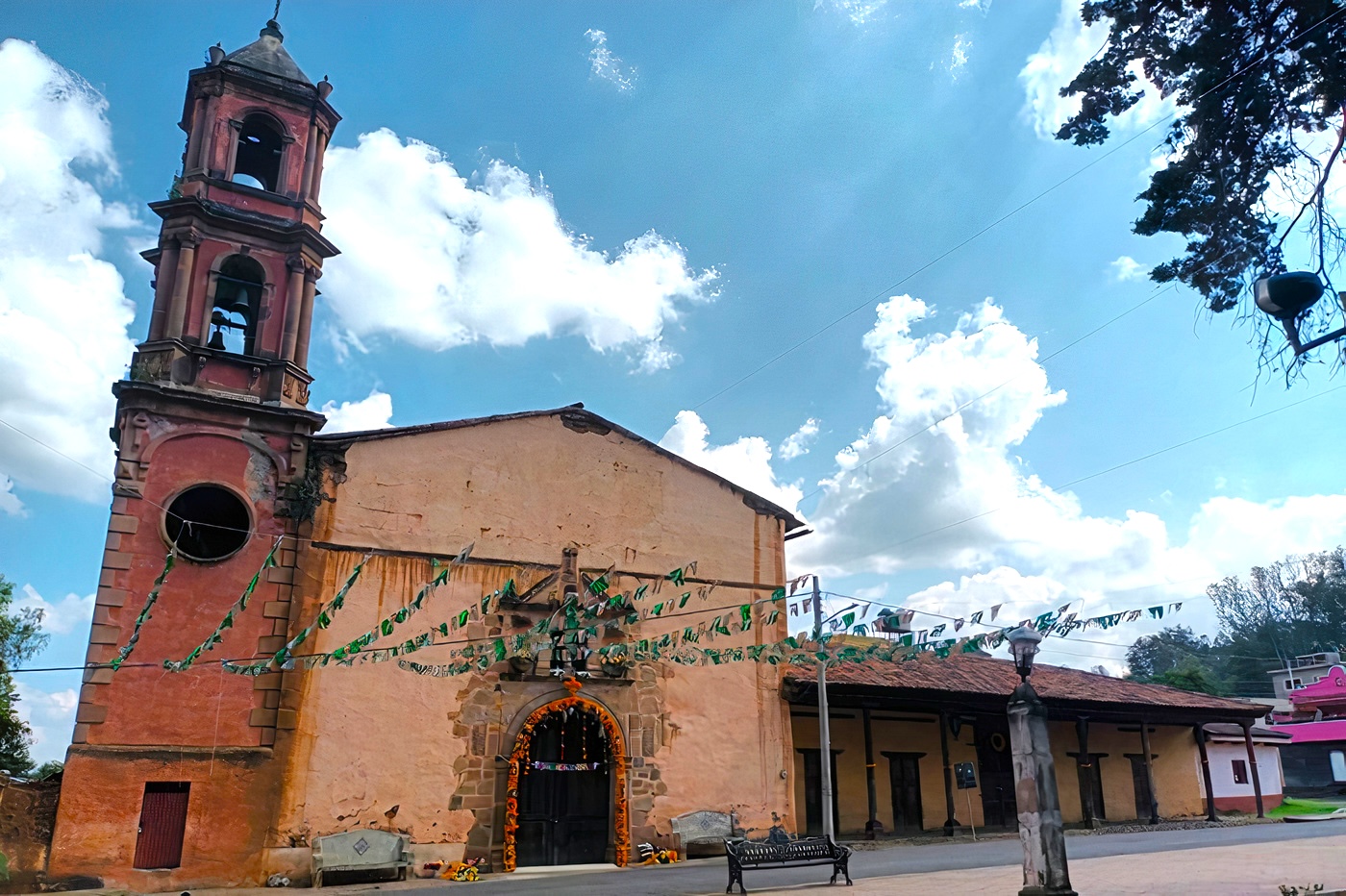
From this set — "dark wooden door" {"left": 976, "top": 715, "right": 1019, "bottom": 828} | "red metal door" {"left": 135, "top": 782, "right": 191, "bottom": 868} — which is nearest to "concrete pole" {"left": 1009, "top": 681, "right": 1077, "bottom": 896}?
"red metal door" {"left": 135, "top": 782, "right": 191, "bottom": 868}

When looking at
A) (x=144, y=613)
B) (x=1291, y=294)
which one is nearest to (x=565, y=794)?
(x=144, y=613)

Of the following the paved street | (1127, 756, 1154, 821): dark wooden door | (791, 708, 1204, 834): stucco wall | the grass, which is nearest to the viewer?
the paved street

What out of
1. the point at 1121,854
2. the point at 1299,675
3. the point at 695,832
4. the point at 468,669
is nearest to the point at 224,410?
the point at 468,669

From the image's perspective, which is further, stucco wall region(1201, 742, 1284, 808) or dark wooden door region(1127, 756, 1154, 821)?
stucco wall region(1201, 742, 1284, 808)

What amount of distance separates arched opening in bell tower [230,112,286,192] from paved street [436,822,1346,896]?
43.2ft

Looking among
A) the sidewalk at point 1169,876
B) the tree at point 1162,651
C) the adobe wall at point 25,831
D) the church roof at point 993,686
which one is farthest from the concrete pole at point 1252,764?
the tree at point 1162,651

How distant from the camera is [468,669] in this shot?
601 inches

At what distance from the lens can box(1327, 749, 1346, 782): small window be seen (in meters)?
34.0

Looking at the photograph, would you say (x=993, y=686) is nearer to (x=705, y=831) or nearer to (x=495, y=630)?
(x=705, y=831)

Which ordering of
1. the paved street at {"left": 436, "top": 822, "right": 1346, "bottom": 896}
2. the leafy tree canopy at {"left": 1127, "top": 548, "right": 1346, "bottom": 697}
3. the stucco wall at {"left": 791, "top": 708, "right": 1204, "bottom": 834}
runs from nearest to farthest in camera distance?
the paved street at {"left": 436, "top": 822, "right": 1346, "bottom": 896}, the stucco wall at {"left": 791, "top": 708, "right": 1204, "bottom": 834}, the leafy tree canopy at {"left": 1127, "top": 548, "right": 1346, "bottom": 697}

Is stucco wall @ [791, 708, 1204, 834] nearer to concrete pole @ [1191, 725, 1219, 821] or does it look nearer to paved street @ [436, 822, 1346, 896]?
concrete pole @ [1191, 725, 1219, 821]

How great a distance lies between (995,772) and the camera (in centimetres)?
2183

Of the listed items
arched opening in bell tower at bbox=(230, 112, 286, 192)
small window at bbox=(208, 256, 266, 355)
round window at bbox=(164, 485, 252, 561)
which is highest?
arched opening in bell tower at bbox=(230, 112, 286, 192)

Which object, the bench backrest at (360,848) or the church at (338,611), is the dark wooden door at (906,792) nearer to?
the church at (338,611)
